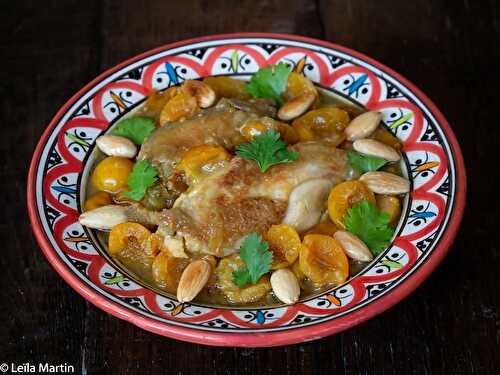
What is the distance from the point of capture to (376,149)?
352 cm

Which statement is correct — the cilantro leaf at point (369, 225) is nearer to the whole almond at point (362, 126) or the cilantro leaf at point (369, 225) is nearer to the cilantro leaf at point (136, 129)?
the whole almond at point (362, 126)

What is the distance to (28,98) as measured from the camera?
457cm

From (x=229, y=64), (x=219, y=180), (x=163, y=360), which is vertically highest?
(x=229, y=64)

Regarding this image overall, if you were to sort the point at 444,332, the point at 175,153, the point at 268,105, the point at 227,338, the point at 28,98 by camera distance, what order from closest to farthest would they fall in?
the point at 227,338
the point at 444,332
the point at 175,153
the point at 268,105
the point at 28,98

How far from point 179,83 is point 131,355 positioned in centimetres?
174

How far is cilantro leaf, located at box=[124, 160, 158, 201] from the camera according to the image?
11.3 ft

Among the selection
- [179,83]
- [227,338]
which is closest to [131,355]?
[227,338]

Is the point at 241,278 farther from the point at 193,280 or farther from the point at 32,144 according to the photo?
the point at 32,144

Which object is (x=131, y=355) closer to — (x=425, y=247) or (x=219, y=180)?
(x=219, y=180)

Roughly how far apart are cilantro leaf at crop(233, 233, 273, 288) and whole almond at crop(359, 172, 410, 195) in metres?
0.69

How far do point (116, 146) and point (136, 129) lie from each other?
172 mm

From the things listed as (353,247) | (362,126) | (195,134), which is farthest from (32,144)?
(353,247)

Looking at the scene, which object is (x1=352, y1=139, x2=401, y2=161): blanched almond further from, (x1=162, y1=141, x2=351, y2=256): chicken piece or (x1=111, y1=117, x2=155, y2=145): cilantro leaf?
(x1=111, y1=117, x2=155, y2=145): cilantro leaf

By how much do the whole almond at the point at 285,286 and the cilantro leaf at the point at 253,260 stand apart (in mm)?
64
